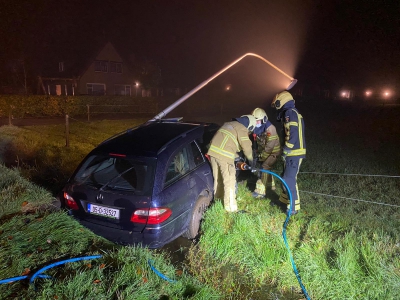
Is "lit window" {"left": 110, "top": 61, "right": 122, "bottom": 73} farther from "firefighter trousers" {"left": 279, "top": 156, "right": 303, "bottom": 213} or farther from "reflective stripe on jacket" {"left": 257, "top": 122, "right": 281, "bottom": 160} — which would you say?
"firefighter trousers" {"left": 279, "top": 156, "right": 303, "bottom": 213}

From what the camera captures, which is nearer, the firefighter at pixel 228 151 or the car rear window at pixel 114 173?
the car rear window at pixel 114 173

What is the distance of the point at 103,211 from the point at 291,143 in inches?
118

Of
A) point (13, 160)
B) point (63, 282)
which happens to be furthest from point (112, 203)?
point (13, 160)

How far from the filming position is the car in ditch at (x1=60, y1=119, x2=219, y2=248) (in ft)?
11.4

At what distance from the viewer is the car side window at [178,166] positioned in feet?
12.3

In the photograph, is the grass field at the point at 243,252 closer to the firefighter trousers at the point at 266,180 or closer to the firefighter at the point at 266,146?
the firefighter trousers at the point at 266,180

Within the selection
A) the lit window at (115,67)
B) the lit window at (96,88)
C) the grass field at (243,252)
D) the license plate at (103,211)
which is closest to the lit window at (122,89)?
the lit window at (115,67)

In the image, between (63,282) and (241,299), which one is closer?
(63,282)

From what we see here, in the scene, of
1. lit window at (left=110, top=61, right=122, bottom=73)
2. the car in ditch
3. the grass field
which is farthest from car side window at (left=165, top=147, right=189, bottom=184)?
lit window at (left=110, top=61, right=122, bottom=73)

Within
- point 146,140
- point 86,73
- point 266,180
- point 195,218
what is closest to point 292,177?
point 266,180

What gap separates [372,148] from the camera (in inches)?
388

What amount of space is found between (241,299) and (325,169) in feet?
16.7

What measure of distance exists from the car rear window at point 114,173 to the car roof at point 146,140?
126 mm

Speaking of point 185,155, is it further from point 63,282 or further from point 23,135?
point 23,135
